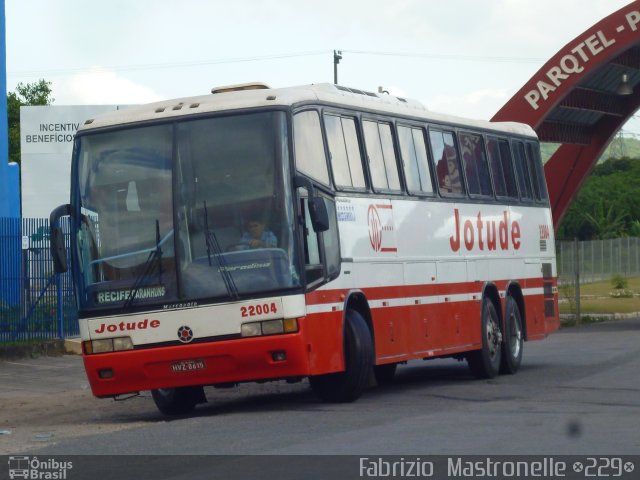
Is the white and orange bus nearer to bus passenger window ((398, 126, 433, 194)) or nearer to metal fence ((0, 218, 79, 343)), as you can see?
bus passenger window ((398, 126, 433, 194))

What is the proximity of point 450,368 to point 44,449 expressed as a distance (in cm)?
1105

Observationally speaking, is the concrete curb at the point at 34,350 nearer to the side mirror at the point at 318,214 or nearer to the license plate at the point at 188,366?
the license plate at the point at 188,366

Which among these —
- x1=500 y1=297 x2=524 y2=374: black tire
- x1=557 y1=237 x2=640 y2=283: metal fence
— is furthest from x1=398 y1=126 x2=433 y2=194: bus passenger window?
x1=557 y1=237 x2=640 y2=283: metal fence

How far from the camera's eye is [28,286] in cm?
2481

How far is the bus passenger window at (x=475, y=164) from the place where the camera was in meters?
19.4

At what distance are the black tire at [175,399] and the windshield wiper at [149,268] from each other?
1737 millimetres

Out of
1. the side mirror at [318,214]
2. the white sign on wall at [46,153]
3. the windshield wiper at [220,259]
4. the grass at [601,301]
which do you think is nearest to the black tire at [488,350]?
the side mirror at [318,214]

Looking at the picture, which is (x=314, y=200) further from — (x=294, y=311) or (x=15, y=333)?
(x=15, y=333)

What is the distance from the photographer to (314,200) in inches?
553

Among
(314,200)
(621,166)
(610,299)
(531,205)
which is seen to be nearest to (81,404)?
(314,200)

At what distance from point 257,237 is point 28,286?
1166 cm

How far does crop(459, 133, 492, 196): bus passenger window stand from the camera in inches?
765

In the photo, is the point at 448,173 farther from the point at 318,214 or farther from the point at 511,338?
the point at 318,214
